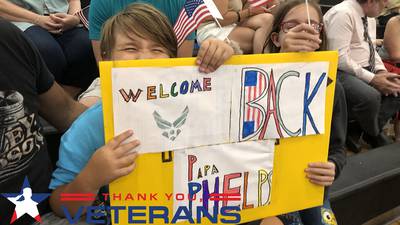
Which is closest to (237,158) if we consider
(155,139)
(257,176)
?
(257,176)

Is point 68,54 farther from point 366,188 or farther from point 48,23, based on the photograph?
point 366,188

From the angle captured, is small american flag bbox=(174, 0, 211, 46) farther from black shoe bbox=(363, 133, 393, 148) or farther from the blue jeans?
black shoe bbox=(363, 133, 393, 148)

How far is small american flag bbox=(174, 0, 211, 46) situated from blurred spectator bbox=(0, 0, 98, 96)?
2.07ft

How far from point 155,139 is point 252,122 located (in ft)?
0.69

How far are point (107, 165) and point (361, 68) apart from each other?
184 centimetres

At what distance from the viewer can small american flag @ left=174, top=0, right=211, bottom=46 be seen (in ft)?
2.60

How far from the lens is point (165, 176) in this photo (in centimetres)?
73

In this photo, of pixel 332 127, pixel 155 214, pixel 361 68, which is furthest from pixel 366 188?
pixel 155 214

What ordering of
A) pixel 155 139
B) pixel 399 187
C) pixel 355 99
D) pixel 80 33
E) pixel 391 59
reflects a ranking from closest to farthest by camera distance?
pixel 155 139
pixel 80 33
pixel 399 187
pixel 355 99
pixel 391 59

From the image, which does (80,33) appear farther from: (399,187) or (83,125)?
(399,187)

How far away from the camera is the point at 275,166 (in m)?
0.81

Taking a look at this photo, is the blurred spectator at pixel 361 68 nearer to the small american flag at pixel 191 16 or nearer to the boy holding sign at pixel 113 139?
the small american flag at pixel 191 16

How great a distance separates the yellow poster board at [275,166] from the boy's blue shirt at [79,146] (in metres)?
0.08

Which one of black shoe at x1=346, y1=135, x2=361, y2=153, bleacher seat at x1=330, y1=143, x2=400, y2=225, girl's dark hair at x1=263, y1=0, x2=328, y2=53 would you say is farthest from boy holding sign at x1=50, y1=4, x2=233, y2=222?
black shoe at x1=346, y1=135, x2=361, y2=153
